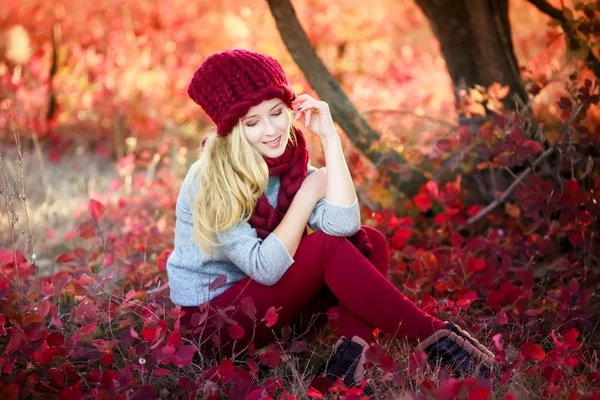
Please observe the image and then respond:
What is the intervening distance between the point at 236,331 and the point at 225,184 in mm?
475

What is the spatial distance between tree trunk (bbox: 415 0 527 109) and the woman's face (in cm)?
146

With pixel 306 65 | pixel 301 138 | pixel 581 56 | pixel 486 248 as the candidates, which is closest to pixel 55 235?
pixel 306 65

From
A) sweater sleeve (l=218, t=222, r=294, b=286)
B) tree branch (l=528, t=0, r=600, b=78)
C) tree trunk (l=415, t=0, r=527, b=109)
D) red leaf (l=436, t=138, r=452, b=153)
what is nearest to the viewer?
sweater sleeve (l=218, t=222, r=294, b=286)

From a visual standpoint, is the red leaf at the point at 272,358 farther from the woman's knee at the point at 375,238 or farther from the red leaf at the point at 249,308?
the woman's knee at the point at 375,238

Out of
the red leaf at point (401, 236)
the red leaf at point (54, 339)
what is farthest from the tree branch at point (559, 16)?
the red leaf at point (54, 339)

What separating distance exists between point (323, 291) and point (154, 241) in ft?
4.64

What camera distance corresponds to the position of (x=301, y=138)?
2680mm

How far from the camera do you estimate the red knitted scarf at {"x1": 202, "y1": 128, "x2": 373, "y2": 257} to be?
2.53 m

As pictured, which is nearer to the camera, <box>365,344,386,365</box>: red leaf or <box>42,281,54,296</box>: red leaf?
<box>365,344,386,365</box>: red leaf

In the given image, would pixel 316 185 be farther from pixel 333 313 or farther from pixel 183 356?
pixel 183 356

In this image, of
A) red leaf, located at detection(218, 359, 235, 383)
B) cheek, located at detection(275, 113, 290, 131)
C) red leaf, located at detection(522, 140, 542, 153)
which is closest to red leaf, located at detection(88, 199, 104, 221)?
cheek, located at detection(275, 113, 290, 131)

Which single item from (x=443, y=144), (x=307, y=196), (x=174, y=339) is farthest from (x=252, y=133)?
(x=443, y=144)

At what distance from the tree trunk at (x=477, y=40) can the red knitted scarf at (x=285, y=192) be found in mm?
1366

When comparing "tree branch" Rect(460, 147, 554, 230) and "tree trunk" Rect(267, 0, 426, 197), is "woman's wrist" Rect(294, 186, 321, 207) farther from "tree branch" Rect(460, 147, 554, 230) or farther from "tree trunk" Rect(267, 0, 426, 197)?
"tree branch" Rect(460, 147, 554, 230)
